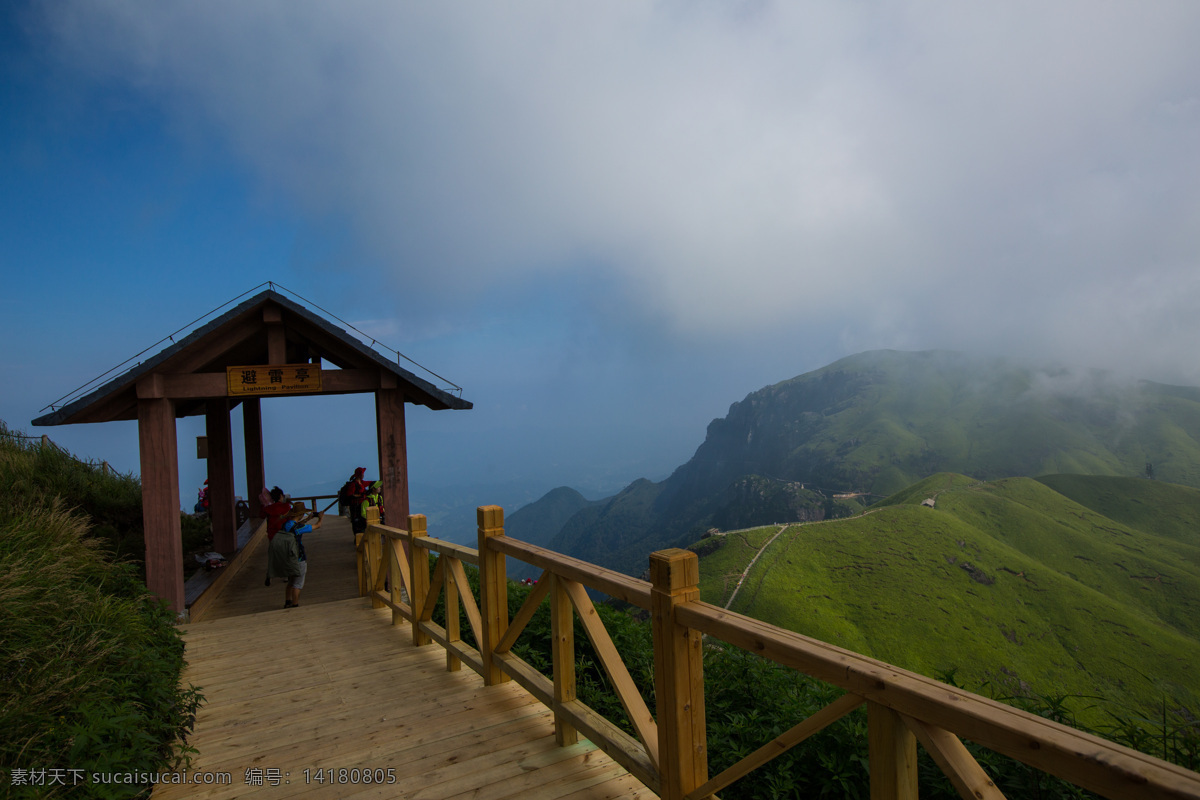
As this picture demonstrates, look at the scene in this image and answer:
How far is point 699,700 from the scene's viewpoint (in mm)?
2662

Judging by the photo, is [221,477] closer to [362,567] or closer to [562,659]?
[362,567]

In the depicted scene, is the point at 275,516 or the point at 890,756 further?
the point at 275,516

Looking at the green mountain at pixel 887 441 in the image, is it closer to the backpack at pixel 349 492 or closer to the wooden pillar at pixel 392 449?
the backpack at pixel 349 492

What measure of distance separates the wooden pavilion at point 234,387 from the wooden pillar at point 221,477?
241 cm

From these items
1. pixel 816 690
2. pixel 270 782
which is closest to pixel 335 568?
pixel 270 782

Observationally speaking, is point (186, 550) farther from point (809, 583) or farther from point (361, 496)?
point (809, 583)

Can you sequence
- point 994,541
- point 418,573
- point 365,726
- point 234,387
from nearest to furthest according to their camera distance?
point 365,726 < point 418,573 < point 234,387 < point 994,541

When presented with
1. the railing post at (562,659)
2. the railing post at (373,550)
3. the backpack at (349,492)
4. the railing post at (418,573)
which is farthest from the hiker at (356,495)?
the railing post at (562,659)

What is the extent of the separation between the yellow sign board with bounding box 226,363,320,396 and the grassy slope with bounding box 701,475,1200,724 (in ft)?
119

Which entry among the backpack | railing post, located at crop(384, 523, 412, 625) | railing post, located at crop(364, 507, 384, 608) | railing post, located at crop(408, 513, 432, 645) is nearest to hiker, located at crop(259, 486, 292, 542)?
railing post, located at crop(364, 507, 384, 608)

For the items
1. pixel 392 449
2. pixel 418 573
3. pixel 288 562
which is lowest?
pixel 288 562

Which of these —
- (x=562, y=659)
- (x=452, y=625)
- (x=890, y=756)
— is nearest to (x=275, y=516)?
(x=452, y=625)

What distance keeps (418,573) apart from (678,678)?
408 cm

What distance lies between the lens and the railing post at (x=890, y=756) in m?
1.84
